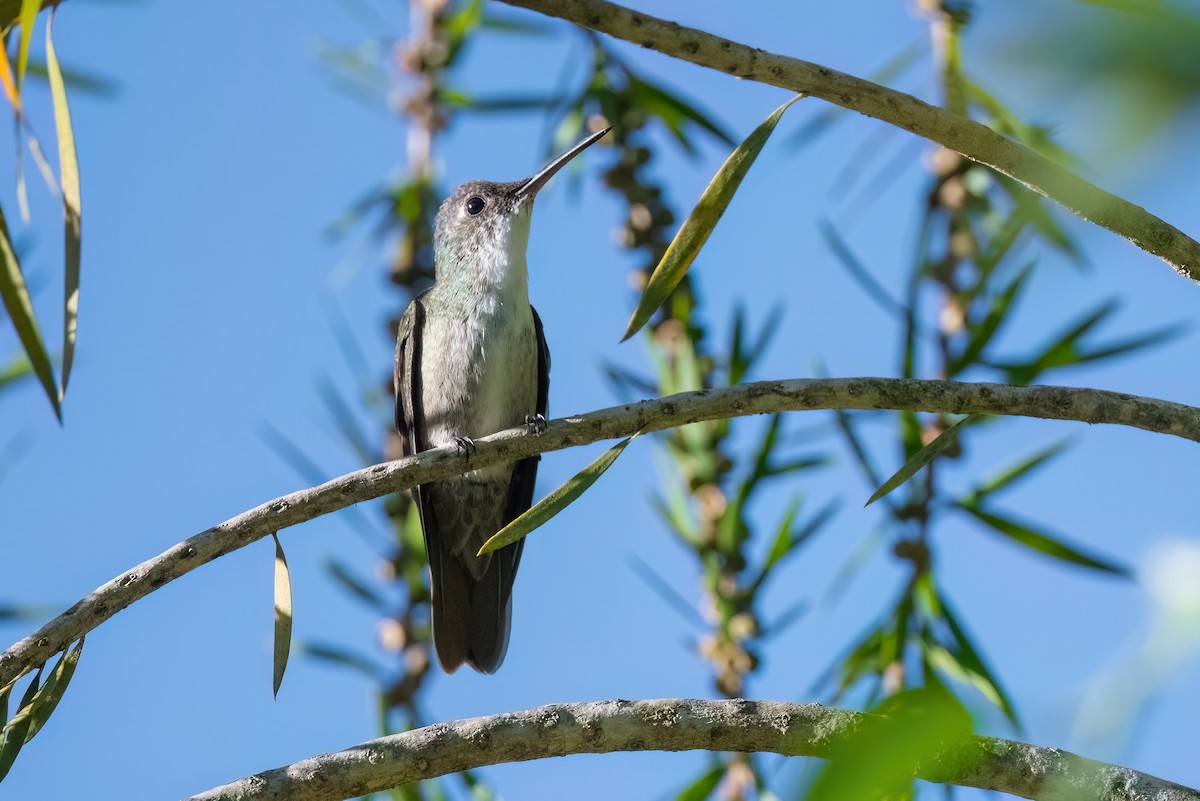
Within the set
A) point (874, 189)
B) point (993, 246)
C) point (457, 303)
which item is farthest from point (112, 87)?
point (993, 246)

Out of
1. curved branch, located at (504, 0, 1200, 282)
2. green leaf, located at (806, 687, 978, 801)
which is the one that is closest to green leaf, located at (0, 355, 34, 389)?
curved branch, located at (504, 0, 1200, 282)

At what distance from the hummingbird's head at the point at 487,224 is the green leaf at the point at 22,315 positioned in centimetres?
311

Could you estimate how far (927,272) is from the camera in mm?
3773

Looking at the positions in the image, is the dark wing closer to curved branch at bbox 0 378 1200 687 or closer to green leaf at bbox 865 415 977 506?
curved branch at bbox 0 378 1200 687

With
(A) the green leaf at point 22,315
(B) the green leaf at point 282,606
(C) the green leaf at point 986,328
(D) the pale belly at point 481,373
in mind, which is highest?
(D) the pale belly at point 481,373

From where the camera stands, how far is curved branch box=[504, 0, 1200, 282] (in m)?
2.20

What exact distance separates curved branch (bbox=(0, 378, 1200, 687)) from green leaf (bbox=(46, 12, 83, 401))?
406mm

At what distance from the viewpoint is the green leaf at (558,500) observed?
254 centimetres

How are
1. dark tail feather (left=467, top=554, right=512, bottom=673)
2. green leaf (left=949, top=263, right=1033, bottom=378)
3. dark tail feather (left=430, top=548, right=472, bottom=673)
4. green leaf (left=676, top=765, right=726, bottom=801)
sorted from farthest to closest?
1. dark tail feather (left=467, top=554, right=512, bottom=673)
2. dark tail feather (left=430, top=548, right=472, bottom=673)
3. green leaf (left=949, top=263, right=1033, bottom=378)
4. green leaf (left=676, top=765, right=726, bottom=801)

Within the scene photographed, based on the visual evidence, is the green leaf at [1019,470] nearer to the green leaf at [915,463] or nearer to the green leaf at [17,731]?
the green leaf at [915,463]

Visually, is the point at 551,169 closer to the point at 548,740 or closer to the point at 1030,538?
the point at 1030,538

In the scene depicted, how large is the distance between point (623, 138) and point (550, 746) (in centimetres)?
239

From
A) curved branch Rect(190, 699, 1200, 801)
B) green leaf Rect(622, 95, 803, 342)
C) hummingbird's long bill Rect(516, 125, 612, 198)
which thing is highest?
hummingbird's long bill Rect(516, 125, 612, 198)

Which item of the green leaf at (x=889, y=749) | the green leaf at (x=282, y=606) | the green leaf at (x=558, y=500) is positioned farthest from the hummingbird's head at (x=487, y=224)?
the green leaf at (x=889, y=749)
